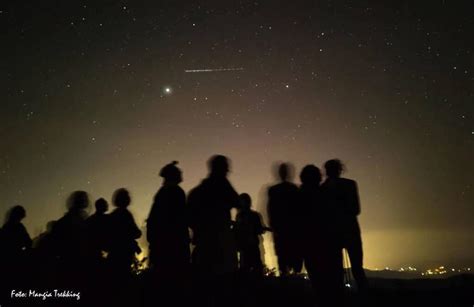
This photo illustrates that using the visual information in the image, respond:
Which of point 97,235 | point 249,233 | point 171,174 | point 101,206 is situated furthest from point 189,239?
point 249,233

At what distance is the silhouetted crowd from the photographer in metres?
3.87

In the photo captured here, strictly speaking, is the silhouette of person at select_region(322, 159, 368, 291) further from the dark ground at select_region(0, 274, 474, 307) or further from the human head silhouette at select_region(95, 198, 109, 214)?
the human head silhouette at select_region(95, 198, 109, 214)

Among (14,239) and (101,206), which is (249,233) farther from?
(14,239)

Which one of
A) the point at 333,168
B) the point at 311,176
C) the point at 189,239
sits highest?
the point at 333,168

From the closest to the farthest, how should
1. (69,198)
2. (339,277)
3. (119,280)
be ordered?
(339,277), (119,280), (69,198)

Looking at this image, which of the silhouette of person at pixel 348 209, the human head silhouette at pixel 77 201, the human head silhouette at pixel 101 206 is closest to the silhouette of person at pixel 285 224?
the silhouette of person at pixel 348 209

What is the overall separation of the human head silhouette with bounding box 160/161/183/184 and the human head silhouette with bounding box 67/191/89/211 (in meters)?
1.99

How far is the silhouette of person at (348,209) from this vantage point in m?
4.88

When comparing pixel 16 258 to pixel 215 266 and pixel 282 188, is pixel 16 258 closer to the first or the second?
pixel 215 266

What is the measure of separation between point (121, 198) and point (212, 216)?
1.93 m

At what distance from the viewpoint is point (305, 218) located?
3879 millimetres

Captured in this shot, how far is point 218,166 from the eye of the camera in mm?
4828

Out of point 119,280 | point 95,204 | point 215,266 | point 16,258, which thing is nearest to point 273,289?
point 215,266

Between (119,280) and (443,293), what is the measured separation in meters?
5.30
